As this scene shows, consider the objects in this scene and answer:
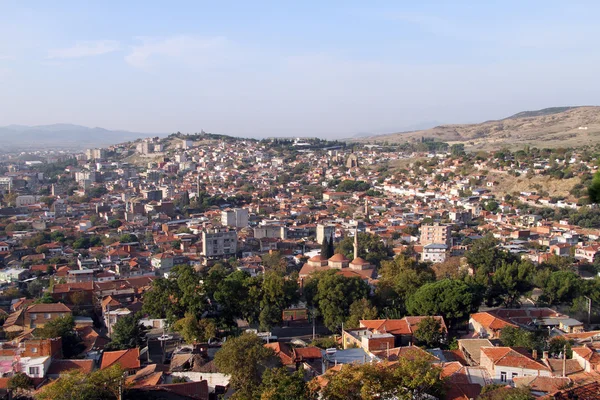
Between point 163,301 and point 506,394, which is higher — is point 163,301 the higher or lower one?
the lower one

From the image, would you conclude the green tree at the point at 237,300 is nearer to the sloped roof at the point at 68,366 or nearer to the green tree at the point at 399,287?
the green tree at the point at 399,287

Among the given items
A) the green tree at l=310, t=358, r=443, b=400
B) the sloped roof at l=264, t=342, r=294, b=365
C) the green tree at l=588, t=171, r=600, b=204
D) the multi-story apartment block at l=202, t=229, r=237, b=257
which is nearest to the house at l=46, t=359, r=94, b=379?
the sloped roof at l=264, t=342, r=294, b=365

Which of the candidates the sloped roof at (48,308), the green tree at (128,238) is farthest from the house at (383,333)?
the green tree at (128,238)

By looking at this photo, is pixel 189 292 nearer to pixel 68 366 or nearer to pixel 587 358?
pixel 68 366

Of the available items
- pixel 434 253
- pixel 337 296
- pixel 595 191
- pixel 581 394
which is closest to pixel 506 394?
pixel 581 394

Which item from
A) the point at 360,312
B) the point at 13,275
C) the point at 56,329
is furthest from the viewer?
the point at 13,275

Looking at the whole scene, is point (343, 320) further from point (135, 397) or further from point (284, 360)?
point (135, 397)

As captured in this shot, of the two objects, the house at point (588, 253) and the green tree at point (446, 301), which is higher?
the green tree at point (446, 301)

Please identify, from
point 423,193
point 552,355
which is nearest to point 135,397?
point 552,355
